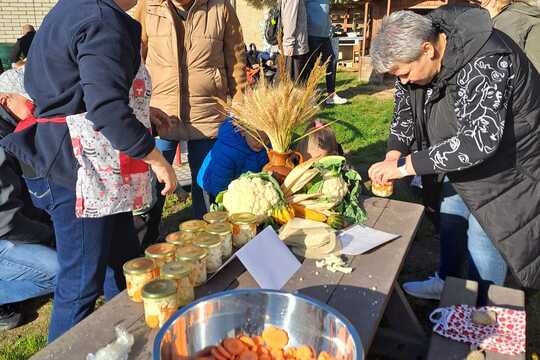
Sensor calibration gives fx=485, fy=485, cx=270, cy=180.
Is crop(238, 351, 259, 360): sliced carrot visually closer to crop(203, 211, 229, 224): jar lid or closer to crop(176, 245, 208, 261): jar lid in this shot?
crop(176, 245, 208, 261): jar lid

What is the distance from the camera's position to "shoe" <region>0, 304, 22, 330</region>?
2.70m

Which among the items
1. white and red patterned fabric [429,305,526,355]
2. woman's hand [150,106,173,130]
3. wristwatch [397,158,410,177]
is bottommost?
white and red patterned fabric [429,305,526,355]

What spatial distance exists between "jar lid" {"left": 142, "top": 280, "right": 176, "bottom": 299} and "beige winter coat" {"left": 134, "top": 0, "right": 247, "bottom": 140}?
1601 mm

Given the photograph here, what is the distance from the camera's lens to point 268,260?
A: 1.72 metres

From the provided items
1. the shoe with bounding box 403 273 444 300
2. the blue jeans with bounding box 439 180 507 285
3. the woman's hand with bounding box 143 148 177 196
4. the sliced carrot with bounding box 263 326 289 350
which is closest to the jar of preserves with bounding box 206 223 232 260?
the woman's hand with bounding box 143 148 177 196

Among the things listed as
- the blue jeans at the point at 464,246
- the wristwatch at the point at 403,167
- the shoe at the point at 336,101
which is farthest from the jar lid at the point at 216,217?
the shoe at the point at 336,101

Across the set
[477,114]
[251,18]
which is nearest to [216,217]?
[477,114]

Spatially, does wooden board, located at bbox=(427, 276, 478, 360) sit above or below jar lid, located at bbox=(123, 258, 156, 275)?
below

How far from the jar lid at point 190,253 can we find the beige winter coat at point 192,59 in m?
1.40

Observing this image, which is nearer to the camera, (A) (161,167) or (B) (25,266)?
(A) (161,167)

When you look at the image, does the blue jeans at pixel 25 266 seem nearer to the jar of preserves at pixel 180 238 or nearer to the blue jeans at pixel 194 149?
the blue jeans at pixel 194 149

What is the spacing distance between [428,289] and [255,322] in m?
1.84

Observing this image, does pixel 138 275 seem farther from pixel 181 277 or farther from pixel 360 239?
pixel 360 239

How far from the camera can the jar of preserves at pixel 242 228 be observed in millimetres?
1876
